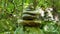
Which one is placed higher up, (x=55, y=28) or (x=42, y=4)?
(x=42, y=4)

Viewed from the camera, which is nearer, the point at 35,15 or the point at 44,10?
the point at 35,15

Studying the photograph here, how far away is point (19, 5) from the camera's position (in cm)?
189

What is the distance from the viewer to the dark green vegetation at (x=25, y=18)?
1.54 m

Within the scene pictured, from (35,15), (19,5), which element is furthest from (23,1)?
(35,15)

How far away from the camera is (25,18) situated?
1.55 m

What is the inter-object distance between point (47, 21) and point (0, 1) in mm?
590

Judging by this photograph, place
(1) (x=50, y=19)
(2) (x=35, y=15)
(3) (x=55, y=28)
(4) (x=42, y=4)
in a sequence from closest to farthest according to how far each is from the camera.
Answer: (2) (x=35, y=15), (3) (x=55, y=28), (1) (x=50, y=19), (4) (x=42, y=4)

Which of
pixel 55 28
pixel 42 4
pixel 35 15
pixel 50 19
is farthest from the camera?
pixel 42 4

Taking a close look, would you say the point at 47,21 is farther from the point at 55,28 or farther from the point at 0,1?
the point at 0,1

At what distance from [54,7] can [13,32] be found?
0.67m

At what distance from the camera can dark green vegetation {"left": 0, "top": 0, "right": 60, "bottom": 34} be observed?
5.05 ft

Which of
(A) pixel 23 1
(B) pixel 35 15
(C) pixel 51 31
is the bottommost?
(C) pixel 51 31

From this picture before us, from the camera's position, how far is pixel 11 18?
1.80 metres

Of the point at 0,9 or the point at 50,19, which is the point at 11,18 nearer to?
the point at 0,9
